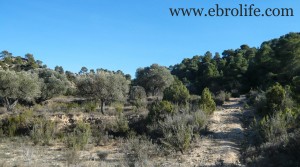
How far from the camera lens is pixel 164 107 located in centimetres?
1502

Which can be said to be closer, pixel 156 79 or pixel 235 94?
pixel 235 94

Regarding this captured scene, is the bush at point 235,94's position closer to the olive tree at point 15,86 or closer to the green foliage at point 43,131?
the olive tree at point 15,86

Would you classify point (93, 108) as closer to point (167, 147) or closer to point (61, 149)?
point (61, 149)

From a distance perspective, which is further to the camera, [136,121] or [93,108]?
[93,108]

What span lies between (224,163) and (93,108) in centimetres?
1372

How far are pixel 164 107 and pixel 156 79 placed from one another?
946 inches

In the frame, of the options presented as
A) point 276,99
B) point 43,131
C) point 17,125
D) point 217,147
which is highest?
point 276,99

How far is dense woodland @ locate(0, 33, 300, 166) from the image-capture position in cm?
1048

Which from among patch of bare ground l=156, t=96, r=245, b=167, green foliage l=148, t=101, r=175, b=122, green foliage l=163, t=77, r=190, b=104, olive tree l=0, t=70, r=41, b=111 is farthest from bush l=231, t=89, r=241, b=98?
green foliage l=148, t=101, r=175, b=122

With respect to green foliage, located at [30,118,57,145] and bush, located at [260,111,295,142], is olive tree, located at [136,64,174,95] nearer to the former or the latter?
green foliage, located at [30,118,57,145]

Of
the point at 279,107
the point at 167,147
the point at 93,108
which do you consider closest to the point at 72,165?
the point at 167,147

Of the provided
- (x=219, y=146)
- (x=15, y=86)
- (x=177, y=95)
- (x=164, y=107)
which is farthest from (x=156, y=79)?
(x=219, y=146)

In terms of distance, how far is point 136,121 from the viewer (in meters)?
16.3

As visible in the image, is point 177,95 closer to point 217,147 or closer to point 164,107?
point 164,107
